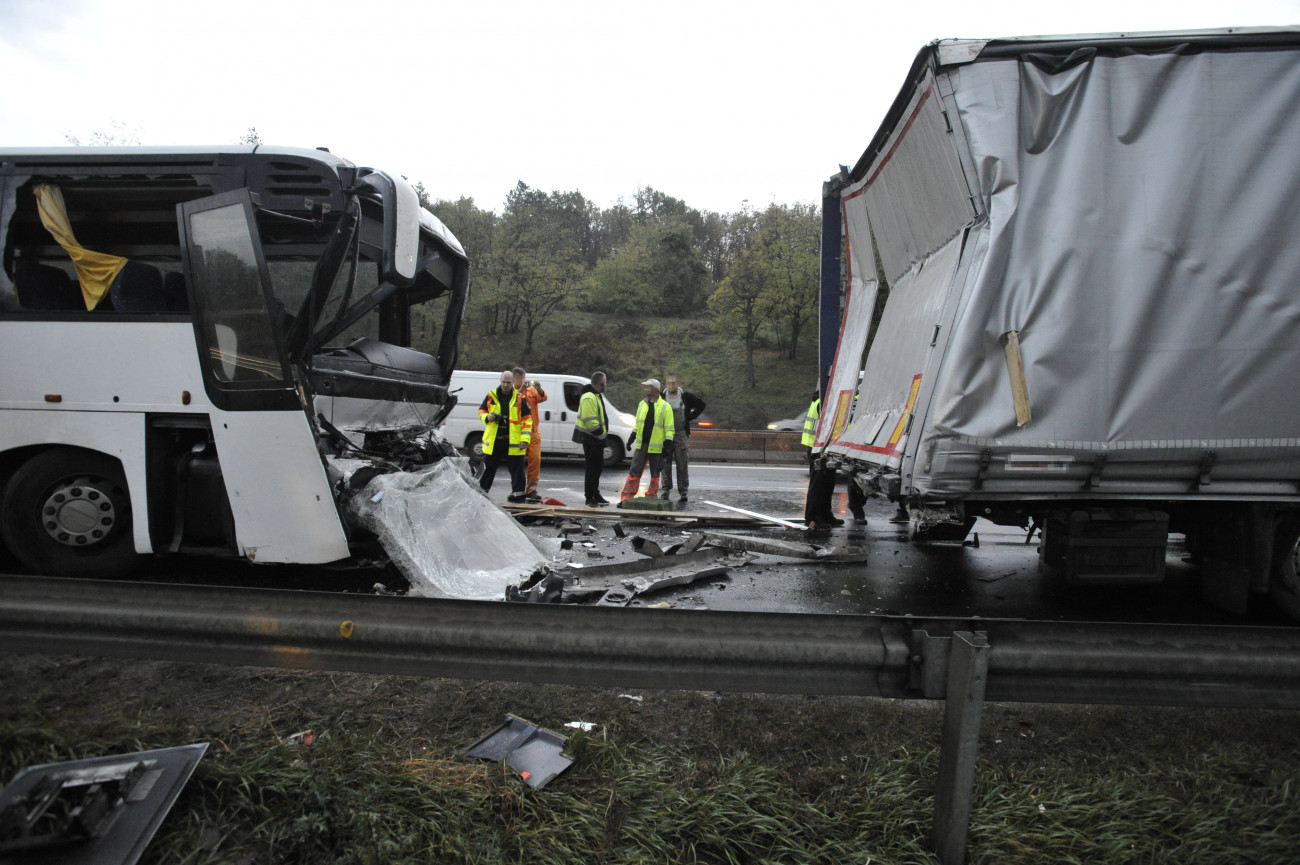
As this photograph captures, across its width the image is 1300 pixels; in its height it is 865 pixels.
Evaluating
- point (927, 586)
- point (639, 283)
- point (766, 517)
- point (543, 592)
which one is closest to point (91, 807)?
point (543, 592)

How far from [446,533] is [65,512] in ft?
8.02

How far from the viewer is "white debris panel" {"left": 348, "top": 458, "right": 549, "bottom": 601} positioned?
4633 millimetres

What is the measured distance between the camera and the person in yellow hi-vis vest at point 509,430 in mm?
9047

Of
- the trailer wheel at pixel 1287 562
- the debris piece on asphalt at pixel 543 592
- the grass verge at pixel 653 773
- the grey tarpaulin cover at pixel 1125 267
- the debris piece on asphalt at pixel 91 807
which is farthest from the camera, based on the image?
the debris piece on asphalt at pixel 543 592

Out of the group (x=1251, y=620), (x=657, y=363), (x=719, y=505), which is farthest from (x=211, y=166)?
(x=657, y=363)

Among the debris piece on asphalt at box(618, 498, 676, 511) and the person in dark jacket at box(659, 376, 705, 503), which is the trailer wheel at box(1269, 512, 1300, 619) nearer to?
the debris piece on asphalt at box(618, 498, 676, 511)

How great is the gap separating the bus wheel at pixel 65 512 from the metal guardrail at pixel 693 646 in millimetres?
3033

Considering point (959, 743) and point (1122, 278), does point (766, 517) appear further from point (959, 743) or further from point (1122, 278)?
point (959, 743)

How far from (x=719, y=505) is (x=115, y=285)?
669cm

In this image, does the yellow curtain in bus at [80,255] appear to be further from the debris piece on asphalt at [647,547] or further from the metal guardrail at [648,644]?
the debris piece on asphalt at [647,547]

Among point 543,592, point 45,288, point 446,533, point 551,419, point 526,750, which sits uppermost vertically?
point 45,288

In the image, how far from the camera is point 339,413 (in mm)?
4941

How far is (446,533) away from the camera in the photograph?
502 cm

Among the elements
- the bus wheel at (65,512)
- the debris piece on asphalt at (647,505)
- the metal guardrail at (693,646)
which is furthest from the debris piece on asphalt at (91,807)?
the debris piece on asphalt at (647,505)
